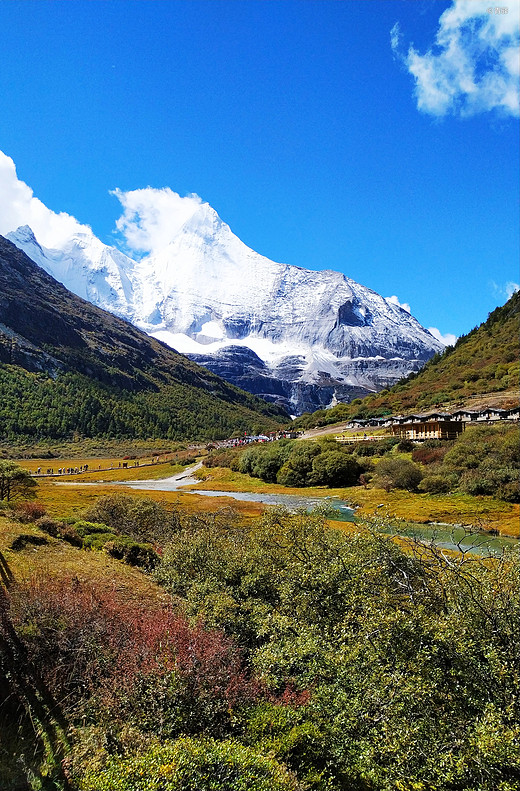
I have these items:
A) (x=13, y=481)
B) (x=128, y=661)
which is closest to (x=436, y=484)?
(x=13, y=481)

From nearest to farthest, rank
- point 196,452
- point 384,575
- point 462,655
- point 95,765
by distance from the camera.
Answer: point 95,765 < point 462,655 < point 384,575 < point 196,452

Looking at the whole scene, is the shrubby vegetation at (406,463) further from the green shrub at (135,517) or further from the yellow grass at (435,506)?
the green shrub at (135,517)

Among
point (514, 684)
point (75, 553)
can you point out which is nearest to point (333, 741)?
point (514, 684)

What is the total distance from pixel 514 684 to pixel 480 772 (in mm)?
1736

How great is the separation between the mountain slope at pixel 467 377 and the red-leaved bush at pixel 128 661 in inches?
4239

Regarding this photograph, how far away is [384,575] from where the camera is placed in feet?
43.9

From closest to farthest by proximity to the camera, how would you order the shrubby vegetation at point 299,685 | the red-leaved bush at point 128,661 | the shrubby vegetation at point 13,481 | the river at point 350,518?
the shrubby vegetation at point 299,685
the red-leaved bush at point 128,661
the river at point 350,518
the shrubby vegetation at point 13,481

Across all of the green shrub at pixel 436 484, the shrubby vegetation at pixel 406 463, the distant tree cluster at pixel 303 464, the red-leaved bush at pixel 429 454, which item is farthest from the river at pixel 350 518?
the red-leaved bush at pixel 429 454

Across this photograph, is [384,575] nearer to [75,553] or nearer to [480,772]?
[480,772]

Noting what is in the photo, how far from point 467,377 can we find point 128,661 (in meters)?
152

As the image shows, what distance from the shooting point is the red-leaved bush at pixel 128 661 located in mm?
9930

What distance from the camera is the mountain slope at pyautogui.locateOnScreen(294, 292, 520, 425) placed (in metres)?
128

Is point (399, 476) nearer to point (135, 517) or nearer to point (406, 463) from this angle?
point (406, 463)

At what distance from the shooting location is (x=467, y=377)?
475 feet
